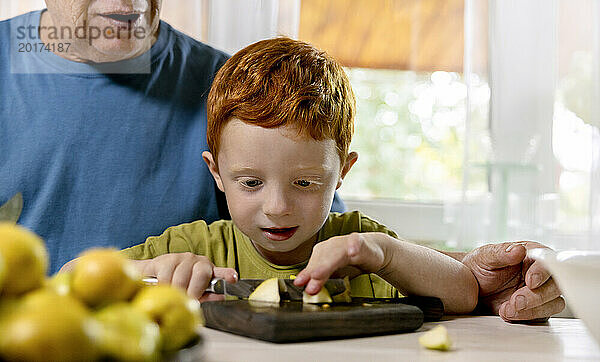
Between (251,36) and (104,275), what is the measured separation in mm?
1539

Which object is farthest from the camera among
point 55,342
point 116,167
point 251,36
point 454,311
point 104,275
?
point 251,36

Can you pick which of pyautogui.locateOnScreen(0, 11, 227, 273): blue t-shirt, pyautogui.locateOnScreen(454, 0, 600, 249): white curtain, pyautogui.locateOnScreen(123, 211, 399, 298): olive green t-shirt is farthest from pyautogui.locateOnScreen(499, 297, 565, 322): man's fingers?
pyautogui.locateOnScreen(454, 0, 600, 249): white curtain

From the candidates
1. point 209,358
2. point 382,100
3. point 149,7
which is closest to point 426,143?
point 382,100

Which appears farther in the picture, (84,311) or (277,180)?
(277,180)

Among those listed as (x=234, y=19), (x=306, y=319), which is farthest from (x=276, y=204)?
(x=234, y=19)

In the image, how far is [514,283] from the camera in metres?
1.11

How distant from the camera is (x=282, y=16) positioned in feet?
6.54

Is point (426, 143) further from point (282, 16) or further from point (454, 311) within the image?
point (454, 311)

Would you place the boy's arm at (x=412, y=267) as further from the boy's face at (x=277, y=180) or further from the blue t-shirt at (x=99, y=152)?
the blue t-shirt at (x=99, y=152)

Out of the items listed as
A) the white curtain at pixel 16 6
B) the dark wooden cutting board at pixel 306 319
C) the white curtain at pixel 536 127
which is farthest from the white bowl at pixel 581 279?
the white curtain at pixel 16 6

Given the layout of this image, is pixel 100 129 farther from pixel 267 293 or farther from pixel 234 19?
pixel 267 293

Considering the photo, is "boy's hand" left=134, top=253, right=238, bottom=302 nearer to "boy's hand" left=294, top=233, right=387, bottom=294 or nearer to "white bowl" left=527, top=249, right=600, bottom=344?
"boy's hand" left=294, top=233, right=387, bottom=294

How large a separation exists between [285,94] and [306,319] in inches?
20.3

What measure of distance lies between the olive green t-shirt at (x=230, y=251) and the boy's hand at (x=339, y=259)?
0.84 feet
